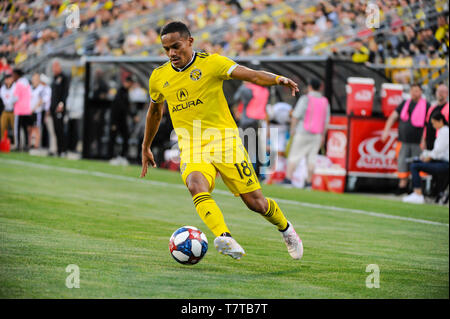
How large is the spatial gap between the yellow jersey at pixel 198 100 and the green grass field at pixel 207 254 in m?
1.21

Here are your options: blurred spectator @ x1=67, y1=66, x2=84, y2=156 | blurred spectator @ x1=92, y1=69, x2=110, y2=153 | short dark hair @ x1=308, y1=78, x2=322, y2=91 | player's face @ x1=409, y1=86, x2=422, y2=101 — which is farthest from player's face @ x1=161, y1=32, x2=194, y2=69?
blurred spectator @ x1=67, y1=66, x2=84, y2=156

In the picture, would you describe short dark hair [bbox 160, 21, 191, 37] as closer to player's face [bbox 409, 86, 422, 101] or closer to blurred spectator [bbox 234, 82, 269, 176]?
player's face [bbox 409, 86, 422, 101]

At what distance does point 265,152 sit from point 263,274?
1188cm

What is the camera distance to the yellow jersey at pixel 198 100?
25.1ft

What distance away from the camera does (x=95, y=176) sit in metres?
17.8

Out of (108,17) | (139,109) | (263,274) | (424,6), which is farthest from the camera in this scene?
(108,17)

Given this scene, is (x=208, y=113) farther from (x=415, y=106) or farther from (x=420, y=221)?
(x=415, y=106)

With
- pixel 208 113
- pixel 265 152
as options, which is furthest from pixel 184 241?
pixel 265 152

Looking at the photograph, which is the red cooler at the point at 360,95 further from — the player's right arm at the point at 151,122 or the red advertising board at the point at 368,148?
the player's right arm at the point at 151,122

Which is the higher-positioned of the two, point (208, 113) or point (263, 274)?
point (208, 113)

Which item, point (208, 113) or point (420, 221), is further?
point (420, 221)

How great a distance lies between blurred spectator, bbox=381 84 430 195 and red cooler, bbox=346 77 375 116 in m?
0.68

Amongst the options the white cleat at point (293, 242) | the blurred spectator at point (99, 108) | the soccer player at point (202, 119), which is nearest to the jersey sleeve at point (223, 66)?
the soccer player at point (202, 119)
